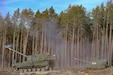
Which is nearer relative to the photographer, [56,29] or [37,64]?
[37,64]

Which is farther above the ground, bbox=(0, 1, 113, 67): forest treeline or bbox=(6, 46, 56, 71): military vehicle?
bbox=(0, 1, 113, 67): forest treeline

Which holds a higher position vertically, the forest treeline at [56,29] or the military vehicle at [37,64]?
the forest treeline at [56,29]

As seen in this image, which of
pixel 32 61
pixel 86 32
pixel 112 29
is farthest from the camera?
pixel 86 32

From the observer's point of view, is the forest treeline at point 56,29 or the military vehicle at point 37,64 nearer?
the military vehicle at point 37,64

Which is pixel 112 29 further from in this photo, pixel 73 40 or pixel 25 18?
pixel 25 18

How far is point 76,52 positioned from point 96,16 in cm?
929

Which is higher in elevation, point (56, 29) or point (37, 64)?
point (56, 29)

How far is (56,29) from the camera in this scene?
6488 cm

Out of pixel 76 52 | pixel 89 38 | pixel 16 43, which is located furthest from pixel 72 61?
pixel 16 43

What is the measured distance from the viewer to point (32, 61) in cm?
3881

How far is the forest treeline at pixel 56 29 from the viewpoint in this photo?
59844 millimetres

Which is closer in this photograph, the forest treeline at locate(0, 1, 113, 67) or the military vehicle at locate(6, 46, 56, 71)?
the military vehicle at locate(6, 46, 56, 71)

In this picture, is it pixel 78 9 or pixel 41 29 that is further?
pixel 41 29

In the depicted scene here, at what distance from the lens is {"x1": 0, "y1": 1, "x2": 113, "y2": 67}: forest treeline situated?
5984 centimetres
